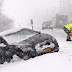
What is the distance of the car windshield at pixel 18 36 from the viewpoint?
224 inches

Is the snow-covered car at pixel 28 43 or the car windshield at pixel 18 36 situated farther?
the car windshield at pixel 18 36

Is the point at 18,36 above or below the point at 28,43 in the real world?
above

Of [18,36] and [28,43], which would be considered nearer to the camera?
[28,43]

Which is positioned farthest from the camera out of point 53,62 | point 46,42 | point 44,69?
point 46,42

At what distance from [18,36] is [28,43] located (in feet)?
2.05

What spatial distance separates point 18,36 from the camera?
6.04m

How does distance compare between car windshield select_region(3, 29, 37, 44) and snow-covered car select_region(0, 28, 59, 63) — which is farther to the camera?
car windshield select_region(3, 29, 37, 44)

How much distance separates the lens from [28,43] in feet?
18.9

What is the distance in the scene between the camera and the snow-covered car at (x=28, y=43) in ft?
17.8

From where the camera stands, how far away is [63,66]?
14.5ft

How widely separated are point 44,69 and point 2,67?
1.83 m

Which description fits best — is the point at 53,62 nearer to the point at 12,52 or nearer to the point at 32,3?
the point at 12,52

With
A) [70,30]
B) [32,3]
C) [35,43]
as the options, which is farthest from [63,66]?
[32,3]

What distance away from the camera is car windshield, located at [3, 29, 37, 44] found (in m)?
5.70
